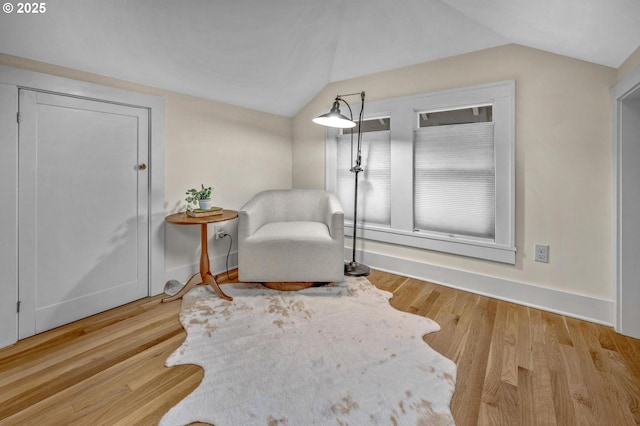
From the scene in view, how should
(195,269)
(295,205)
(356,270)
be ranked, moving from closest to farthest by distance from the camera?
(195,269) → (356,270) → (295,205)

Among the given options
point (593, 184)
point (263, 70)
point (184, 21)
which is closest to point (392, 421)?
point (593, 184)

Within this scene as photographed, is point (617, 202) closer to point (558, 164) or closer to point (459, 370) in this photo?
point (558, 164)

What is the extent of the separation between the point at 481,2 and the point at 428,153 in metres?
1.19

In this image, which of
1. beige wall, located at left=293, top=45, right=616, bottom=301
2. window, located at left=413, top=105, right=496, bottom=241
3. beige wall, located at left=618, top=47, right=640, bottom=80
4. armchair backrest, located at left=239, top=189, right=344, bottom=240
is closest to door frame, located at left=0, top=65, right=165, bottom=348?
armchair backrest, located at left=239, top=189, right=344, bottom=240

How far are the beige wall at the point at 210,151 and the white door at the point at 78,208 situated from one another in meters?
0.20

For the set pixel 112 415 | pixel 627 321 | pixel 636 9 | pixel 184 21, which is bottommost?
pixel 112 415

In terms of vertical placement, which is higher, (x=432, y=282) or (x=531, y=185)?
(x=531, y=185)

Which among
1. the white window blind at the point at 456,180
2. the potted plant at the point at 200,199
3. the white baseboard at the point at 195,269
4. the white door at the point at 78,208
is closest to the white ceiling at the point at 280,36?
the white door at the point at 78,208

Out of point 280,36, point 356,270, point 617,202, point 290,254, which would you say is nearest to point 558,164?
point 617,202

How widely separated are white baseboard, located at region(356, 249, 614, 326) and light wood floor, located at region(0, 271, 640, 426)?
9 centimetres

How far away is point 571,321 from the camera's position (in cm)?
203

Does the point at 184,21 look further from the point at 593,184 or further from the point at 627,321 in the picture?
the point at 627,321

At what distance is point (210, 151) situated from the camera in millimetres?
2811

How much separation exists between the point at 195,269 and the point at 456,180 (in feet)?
8.36
